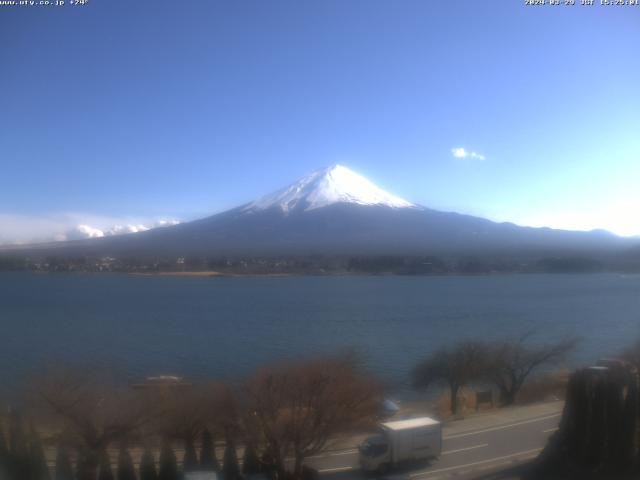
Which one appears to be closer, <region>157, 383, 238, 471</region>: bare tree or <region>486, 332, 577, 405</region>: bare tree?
<region>157, 383, 238, 471</region>: bare tree

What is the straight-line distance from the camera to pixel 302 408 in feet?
11.5

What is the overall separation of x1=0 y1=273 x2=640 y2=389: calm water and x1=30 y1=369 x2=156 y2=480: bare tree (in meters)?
2.35

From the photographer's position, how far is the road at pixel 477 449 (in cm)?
324

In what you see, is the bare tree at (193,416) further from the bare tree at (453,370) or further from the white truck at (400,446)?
the bare tree at (453,370)

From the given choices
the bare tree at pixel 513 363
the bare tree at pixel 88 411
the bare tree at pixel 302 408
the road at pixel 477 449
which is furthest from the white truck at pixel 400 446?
the bare tree at pixel 513 363


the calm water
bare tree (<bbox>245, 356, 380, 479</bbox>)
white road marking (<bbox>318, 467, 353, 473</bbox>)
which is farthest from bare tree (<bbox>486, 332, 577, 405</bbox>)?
white road marking (<bbox>318, 467, 353, 473</bbox>)

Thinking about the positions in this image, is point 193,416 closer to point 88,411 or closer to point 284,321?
point 88,411

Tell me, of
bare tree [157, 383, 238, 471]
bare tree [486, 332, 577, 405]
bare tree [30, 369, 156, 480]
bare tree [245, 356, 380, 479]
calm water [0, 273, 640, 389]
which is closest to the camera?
bare tree [30, 369, 156, 480]

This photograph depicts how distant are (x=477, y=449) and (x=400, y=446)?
A: 0.58 meters

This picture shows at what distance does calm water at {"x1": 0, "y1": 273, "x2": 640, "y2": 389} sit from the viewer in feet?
26.5

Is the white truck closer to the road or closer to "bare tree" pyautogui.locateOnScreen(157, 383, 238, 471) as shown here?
the road

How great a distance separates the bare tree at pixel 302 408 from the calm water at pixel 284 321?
2.92 meters

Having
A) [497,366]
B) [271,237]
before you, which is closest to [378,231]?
[271,237]

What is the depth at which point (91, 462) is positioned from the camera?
9.93 feet
